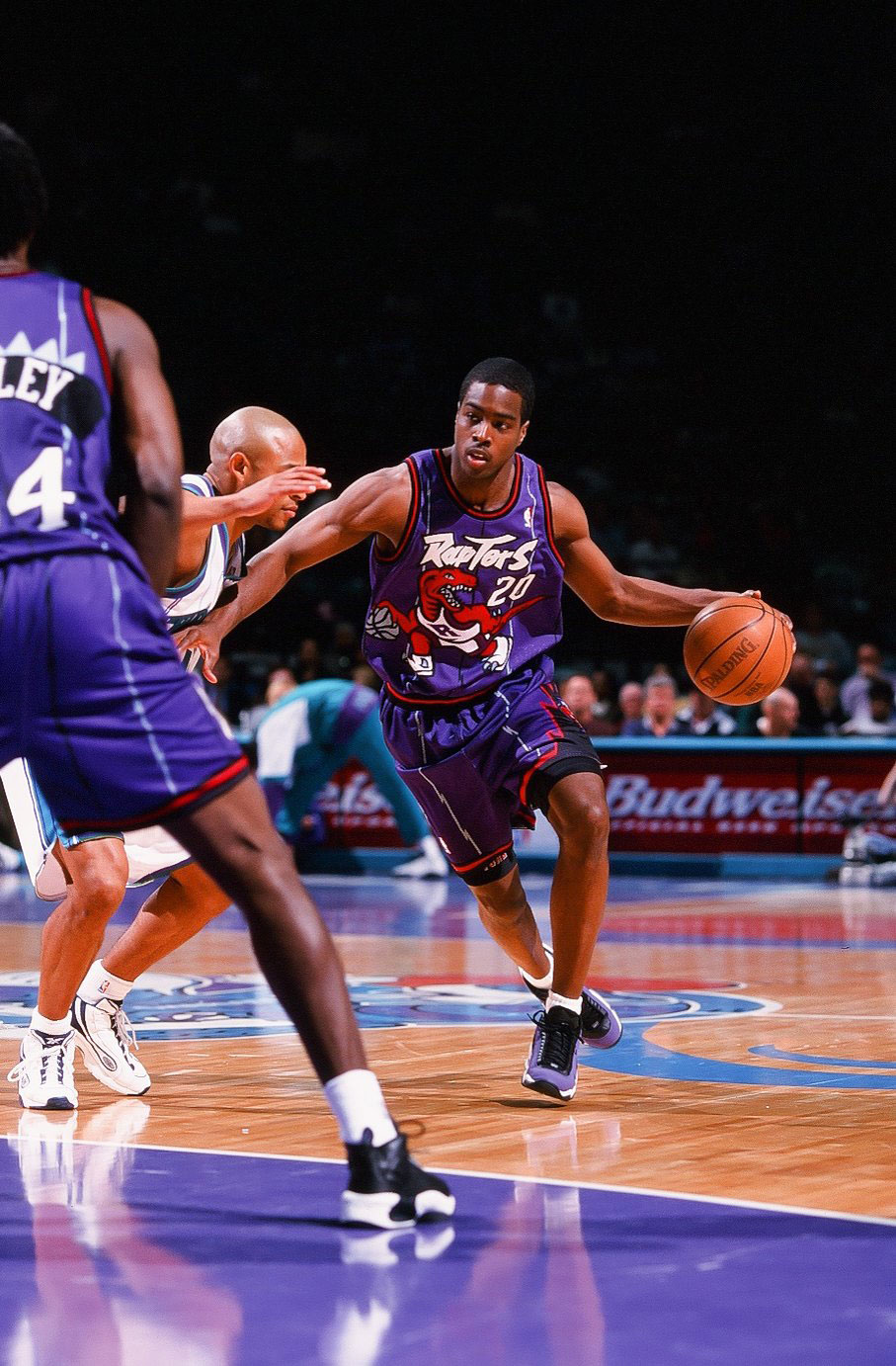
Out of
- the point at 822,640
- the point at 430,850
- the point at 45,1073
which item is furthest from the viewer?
the point at 822,640

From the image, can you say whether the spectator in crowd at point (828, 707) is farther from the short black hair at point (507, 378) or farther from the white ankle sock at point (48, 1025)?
the white ankle sock at point (48, 1025)

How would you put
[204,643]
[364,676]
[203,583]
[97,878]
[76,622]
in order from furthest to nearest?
[364,676]
[203,583]
[97,878]
[204,643]
[76,622]

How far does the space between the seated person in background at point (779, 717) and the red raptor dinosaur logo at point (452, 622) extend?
27.1 ft

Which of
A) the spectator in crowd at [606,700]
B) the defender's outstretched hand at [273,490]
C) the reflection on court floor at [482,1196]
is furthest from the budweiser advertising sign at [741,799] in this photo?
the defender's outstretched hand at [273,490]

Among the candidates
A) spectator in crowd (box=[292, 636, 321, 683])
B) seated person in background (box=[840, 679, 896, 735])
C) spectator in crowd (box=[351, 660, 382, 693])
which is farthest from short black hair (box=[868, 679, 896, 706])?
spectator in crowd (box=[292, 636, 321, 683])

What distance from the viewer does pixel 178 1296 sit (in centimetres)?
274

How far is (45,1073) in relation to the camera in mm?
4477

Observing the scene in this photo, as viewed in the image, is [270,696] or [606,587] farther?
[270,696]

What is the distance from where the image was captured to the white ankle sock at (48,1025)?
456cm

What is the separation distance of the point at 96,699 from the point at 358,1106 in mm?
828

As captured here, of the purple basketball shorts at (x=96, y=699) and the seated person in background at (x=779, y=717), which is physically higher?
the purple basketball shorts at (x=96, y=699)

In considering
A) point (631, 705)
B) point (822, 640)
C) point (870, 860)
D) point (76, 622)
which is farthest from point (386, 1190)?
point (822, 640)

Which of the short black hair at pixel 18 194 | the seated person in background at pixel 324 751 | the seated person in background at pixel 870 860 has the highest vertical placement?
the short black hair at pixel 18 194

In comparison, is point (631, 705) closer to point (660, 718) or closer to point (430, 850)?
point (660, 718)
